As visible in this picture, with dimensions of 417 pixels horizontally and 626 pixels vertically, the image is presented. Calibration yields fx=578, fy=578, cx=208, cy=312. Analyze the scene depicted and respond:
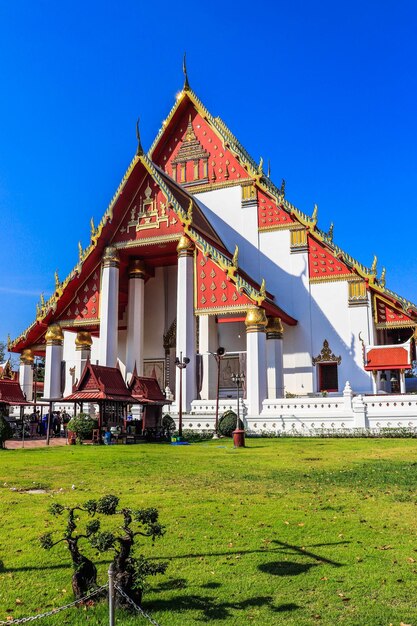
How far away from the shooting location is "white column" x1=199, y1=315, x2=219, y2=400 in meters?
23.5

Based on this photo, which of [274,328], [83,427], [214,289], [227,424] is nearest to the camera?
[83,427]

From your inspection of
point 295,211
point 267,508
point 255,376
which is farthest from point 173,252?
point 267,508

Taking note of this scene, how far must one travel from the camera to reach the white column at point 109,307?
23391 mm

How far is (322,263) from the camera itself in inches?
992

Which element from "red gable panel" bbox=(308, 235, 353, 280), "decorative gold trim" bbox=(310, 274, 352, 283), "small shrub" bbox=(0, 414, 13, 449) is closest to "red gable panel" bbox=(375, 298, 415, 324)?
"decorative gold trim" bbox=(310, 274, 352, 283)

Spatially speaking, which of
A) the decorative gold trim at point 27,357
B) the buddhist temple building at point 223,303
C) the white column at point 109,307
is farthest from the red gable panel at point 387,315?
the decorative gold trim at point 27,357

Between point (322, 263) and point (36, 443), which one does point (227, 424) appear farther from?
point (322, 263)

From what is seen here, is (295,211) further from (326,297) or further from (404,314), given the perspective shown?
(404,314)

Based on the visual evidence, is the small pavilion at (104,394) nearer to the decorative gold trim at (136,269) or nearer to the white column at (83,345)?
the decorative gold trim at (136,269)

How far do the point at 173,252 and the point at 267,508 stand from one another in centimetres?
1881

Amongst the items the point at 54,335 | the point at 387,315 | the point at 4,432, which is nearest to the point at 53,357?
the point at 54,335

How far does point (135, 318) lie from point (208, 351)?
351 centimetres

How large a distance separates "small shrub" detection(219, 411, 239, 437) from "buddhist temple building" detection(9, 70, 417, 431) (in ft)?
3.41

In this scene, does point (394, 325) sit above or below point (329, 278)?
below
